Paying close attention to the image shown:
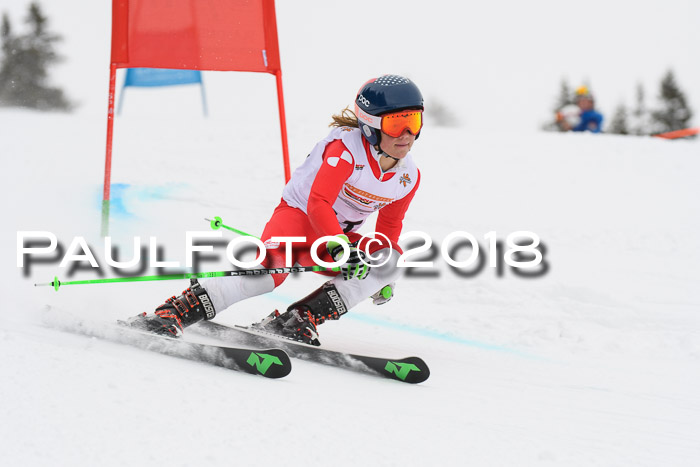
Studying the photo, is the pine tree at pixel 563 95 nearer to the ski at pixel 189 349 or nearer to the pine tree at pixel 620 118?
the pine tree at pixel 620 118

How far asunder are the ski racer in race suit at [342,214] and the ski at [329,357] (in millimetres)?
94

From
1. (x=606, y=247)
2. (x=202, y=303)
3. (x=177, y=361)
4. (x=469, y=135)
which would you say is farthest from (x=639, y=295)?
(x=469, y=135)

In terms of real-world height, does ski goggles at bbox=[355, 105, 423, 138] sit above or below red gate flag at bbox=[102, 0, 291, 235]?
below

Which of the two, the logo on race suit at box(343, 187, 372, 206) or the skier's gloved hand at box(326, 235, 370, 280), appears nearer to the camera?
the skier's gloved hand at box(326, 235, 370, 280)

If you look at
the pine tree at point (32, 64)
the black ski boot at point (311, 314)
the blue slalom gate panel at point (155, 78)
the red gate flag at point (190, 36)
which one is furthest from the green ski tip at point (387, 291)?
the pine tree at point (32, 64)

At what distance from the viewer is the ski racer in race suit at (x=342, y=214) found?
324cm

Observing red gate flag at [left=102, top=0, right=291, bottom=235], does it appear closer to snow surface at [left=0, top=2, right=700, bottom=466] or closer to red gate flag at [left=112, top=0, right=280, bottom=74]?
red gate flag at [left=112, top=0, right=280, bottom=74]

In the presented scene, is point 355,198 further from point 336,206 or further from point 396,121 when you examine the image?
point 396,121

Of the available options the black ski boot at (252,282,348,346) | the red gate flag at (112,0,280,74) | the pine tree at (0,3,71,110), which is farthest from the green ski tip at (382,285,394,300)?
the pine tree at (0,3,71,110)

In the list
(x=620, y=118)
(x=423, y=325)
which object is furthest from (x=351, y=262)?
(x=620, y=118)

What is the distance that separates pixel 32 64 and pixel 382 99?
27867 millimetres

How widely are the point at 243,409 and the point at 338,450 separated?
0.37 metres

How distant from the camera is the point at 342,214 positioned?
363 cm

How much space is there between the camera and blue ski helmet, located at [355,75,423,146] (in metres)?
3.26
